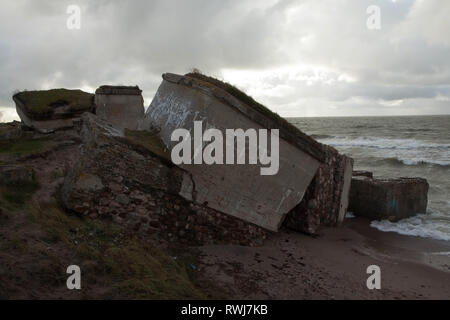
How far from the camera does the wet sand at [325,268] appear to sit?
4812 millimetres

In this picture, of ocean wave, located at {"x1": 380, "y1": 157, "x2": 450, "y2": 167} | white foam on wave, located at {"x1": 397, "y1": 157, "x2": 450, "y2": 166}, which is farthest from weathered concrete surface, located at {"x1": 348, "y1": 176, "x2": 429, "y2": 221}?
white foam on wave, located at {"x1": 397, "y1": 157, "x2": 450, "y2": 166}

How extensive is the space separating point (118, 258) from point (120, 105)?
28.2 feet

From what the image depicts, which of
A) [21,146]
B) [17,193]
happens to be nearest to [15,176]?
[17,193]

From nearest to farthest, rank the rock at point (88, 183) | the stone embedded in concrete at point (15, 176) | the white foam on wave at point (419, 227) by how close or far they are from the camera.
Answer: the rock at point (88, 183)
the stone embedded in concrete at point (15, 176)
the white foam on wave at point (419, 227)

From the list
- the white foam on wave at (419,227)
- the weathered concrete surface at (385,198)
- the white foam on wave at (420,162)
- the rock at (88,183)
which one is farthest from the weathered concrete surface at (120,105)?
the white foam on wave at (420,162)

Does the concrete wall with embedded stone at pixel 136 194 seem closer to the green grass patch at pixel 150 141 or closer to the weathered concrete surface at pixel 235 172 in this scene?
the green grass patch at pixel 150 141

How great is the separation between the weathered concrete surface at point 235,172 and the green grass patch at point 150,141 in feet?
0.46

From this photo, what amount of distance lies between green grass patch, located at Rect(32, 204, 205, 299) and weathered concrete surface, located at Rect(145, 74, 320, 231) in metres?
1.36

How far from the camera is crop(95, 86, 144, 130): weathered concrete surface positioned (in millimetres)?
11867

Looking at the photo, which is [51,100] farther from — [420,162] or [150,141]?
[420,162]

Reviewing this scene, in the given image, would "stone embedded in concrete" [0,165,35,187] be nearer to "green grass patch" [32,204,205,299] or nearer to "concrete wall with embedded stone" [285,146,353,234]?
"green grass patch" [32,204,205,299]

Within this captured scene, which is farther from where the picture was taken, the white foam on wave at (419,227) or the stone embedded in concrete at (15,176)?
the white foam on wave at (419,227)

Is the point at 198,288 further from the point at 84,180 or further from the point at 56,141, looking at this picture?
the point at 56,141

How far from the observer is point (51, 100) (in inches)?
489
